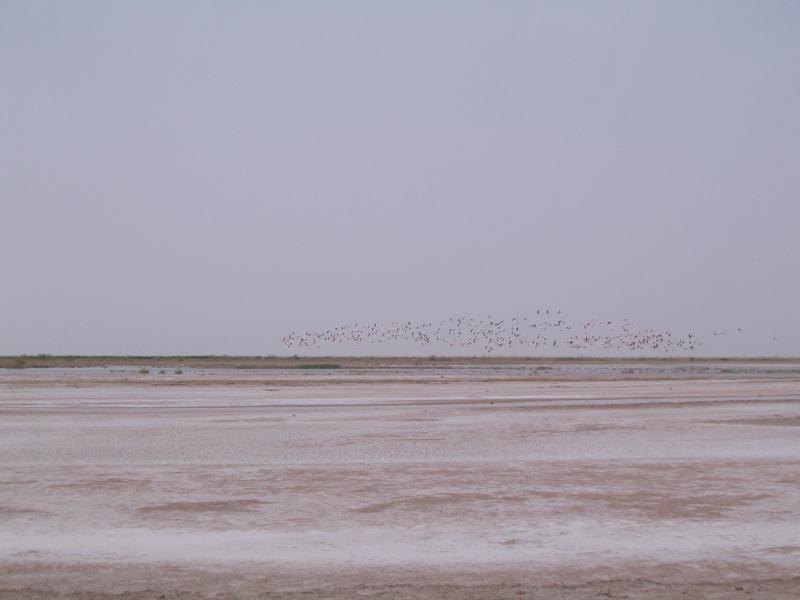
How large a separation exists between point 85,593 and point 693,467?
12.4 m

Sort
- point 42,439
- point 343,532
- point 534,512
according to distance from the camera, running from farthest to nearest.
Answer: point 42,439, point 534,512, point 343,532

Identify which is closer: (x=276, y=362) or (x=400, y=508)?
(x=400, y=508)

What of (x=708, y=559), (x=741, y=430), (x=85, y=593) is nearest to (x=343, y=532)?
(x=85, y=593)

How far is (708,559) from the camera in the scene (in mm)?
9797

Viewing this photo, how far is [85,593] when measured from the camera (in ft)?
28.0

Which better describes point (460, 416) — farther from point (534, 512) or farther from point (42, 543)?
point (42, 543)

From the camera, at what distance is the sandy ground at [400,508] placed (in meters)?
9.04

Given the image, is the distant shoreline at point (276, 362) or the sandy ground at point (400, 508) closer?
the sandy ground at point (400, 508)

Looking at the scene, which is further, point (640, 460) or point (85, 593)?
point (640, 460)

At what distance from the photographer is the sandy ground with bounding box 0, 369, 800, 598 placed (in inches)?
356

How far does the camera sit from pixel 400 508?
12.8 m

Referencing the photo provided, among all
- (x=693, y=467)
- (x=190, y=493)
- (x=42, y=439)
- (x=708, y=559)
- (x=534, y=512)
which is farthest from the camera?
(x=42, y=439)

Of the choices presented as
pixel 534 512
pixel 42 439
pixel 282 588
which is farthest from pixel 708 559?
pixel 42 439

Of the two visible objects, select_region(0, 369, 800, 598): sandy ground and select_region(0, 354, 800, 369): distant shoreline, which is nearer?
select_region(0, 369, 800, 598): sandy ground
